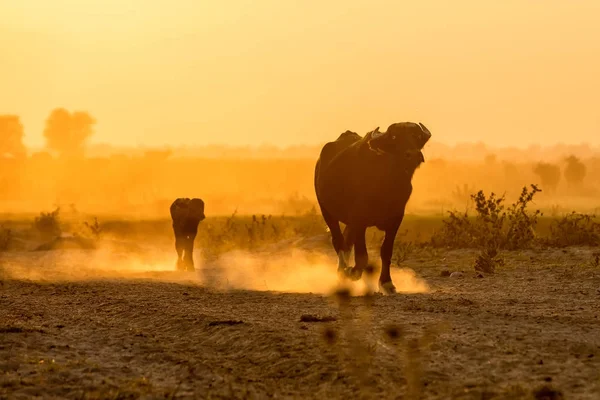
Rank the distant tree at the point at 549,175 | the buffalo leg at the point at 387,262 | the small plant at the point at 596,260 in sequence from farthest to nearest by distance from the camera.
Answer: the distant tree at the point at 549,175, the small plant at the point at 596,260, the buffalo leg at the point at 387,262

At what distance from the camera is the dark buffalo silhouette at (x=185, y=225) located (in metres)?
20.9

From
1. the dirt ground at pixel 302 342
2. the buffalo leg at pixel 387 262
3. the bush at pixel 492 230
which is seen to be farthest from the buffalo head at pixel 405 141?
the bush at pixel 492 230

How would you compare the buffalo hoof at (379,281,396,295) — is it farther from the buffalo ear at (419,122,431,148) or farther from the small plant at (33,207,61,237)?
the small plant at (33,207,61,237)

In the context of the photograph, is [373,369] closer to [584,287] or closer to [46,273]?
[584,287]

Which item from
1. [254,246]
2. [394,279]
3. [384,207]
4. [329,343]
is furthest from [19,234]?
[329,343]

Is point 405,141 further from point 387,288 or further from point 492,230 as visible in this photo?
point 492,230

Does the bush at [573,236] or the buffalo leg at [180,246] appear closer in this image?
the bush at [573,236]

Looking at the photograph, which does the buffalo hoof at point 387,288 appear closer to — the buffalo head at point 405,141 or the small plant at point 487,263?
the buffalo head at point 405,141

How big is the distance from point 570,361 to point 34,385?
4293 mm

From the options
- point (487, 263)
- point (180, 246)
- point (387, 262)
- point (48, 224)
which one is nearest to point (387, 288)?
point (387, 262)

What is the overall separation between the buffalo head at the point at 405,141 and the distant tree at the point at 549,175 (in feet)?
294

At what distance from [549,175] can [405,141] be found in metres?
91.6

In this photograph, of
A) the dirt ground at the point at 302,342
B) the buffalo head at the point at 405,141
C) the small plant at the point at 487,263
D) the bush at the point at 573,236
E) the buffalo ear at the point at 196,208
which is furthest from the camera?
the buffalo ear at the point at 196,208

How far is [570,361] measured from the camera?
727 centimetres
